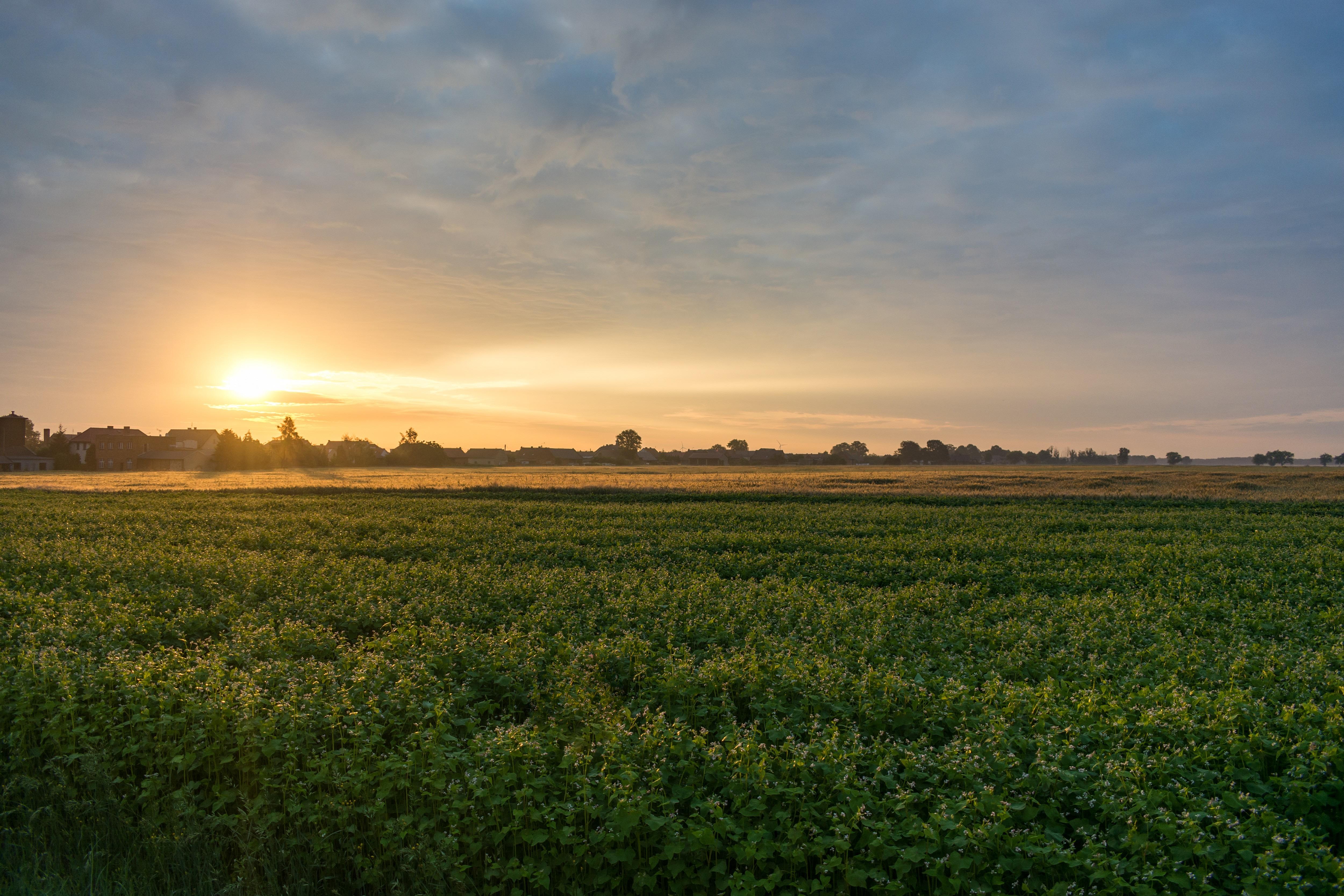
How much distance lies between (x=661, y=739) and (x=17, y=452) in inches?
6284

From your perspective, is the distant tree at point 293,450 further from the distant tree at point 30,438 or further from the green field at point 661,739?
the green field at point 661,739

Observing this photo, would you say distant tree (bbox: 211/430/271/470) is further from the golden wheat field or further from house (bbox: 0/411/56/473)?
house (bbox: 0/411/56/473)

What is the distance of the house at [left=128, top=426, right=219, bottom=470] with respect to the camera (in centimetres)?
12688

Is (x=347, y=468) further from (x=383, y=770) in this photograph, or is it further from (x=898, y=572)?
(x=383, y=770)

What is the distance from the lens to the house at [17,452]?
380 ft

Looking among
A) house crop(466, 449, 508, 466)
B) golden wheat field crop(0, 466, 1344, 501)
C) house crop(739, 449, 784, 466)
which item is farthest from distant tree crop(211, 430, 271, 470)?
house crop(739, 449, 784, 466)

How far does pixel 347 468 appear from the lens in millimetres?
121250

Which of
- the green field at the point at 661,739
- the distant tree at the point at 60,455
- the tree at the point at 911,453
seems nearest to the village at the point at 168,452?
the distant tree at the point at 60,455

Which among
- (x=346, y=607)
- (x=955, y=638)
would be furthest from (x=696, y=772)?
(x=346, y=607)

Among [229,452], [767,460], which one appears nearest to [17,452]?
[229,452]

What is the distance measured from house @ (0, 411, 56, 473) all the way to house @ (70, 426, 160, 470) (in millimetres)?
6127

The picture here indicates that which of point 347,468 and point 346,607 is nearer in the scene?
point 346,607

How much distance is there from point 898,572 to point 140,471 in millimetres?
116997

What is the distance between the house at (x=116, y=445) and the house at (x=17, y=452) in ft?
20.1
